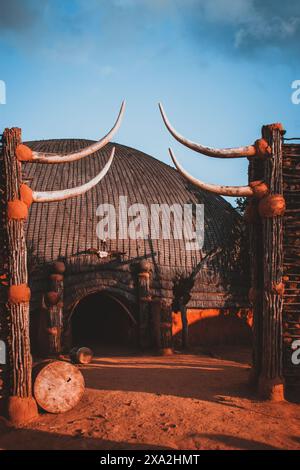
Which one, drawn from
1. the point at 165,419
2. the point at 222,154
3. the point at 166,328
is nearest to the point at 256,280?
the point at 222,154

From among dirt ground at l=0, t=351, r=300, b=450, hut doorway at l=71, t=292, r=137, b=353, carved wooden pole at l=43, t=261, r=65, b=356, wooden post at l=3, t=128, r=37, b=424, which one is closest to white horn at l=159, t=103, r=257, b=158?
wooden post at l=3, t=128, r=37, b=424

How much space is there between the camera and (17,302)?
891 centimetres

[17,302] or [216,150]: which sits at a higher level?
[216,150]

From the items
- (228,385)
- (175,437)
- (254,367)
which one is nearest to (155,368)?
(228,385)

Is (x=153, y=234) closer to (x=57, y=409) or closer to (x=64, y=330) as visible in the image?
(x=64, y=330)

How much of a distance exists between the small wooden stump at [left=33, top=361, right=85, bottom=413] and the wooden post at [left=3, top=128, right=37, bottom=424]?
260 mm

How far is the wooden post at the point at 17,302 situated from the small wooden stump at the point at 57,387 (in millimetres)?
260

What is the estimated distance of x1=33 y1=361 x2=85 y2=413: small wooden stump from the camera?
364 inches

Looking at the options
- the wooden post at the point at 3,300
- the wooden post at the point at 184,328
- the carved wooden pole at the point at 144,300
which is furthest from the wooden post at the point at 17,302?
the wooden post at the point at 184,328

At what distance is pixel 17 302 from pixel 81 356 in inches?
240

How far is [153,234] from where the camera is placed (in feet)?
62.5
